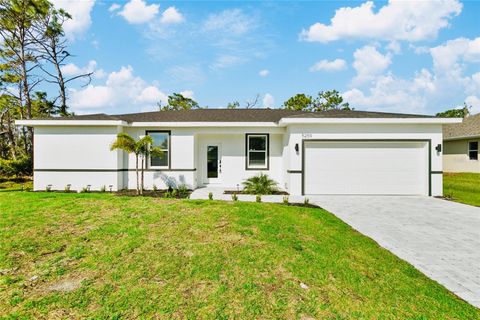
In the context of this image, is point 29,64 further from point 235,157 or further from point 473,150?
point 473,150

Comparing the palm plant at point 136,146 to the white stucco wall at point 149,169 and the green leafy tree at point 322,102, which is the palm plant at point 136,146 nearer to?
the white stucco wall at point 149,169

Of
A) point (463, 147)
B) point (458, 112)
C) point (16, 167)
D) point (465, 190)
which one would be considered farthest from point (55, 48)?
point (458, 112)

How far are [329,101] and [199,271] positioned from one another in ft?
92.9

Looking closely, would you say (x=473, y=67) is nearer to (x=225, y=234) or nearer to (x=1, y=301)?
(x=225, y=234)

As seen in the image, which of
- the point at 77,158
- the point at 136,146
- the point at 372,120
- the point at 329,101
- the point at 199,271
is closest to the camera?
the point at 199,271

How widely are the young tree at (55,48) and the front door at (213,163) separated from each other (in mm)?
15651

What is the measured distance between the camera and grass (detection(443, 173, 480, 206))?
9.66m

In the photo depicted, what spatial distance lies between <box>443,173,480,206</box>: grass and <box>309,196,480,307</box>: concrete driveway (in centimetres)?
126

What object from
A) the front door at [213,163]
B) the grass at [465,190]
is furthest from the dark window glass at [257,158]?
the grass at [465,190]

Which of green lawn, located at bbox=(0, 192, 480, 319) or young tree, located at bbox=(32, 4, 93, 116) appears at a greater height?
young tree, located at bbox=(32, 4, 93, 116)

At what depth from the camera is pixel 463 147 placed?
57.6 feet

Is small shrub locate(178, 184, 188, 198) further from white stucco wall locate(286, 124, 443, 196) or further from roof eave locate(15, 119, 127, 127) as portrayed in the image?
white stucco wall locate(286, 124, 443, 196)

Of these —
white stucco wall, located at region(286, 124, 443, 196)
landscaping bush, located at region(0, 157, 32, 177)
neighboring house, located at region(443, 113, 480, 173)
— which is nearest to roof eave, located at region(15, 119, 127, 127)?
landscaping bush, located at region(0, 157, 32, 177)

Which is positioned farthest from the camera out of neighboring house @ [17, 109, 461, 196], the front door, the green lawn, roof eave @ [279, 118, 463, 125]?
the front door
